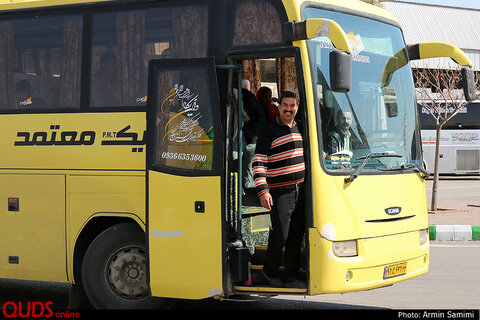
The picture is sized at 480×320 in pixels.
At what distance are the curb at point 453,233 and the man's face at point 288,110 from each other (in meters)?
7.66

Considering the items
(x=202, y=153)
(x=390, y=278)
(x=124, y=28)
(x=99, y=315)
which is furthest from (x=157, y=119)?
(x=390, y=278)

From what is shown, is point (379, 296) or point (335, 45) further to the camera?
point (379, 296)

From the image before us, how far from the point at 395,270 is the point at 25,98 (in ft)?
13.7

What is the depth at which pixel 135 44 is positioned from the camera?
802cm

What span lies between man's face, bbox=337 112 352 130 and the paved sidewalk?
740cm

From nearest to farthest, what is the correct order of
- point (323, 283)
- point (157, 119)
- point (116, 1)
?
1. point (323, 283)
2. point (157, 119)
3. point (116, 1)

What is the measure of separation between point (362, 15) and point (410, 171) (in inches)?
62.5

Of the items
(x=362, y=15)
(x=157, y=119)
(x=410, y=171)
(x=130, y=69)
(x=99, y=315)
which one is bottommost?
(x=99, y=315)

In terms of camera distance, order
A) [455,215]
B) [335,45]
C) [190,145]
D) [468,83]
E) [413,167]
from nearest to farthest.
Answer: [335,45] → [190,145] → [413,167] → [468,83] → [455,215]

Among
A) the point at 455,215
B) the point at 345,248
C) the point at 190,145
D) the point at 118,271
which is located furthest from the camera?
the point at 455,215

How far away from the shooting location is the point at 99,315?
7980 mm

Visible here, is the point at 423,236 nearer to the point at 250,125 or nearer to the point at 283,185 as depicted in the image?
the point at 283,185

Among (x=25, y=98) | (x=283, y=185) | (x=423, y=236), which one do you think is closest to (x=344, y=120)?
(x=283, y=185)

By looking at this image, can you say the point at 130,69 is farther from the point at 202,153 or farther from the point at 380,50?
the point at 380,50
